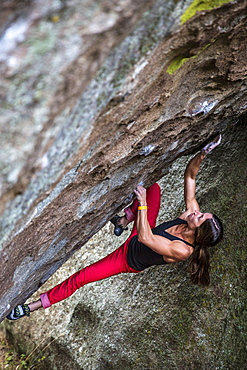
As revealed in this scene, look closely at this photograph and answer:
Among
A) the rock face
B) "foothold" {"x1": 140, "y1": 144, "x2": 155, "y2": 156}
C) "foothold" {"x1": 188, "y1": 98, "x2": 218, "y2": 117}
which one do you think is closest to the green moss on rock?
the rock face

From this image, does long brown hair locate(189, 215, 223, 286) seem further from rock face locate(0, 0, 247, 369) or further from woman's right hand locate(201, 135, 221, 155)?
woman's right hand locate(201, 135, 221, 155)

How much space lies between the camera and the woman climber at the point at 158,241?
294 centimetres

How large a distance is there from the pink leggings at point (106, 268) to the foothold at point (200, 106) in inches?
47.8

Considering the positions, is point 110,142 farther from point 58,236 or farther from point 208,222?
point 208,222

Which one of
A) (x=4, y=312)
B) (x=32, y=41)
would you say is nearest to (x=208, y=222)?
(x=4, y=312)

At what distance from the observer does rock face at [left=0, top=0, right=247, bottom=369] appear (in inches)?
55.3

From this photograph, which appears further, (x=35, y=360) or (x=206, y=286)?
(x=35, y=360)

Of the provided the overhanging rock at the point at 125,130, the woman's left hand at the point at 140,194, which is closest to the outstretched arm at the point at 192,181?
the overhanging rock at the point at 125,130

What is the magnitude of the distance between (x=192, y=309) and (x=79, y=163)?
2.23m

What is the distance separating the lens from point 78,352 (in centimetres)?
416

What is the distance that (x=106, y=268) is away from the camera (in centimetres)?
350

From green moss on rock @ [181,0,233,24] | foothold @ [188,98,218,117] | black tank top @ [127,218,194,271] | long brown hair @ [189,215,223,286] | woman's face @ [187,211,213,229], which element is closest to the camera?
green moss on rock @ [181,0,233,24]

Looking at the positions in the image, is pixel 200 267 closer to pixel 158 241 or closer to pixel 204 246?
pixel 204 246

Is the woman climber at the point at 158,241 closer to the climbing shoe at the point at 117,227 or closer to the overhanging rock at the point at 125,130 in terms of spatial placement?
the climbing shoe at the point at 117,227
